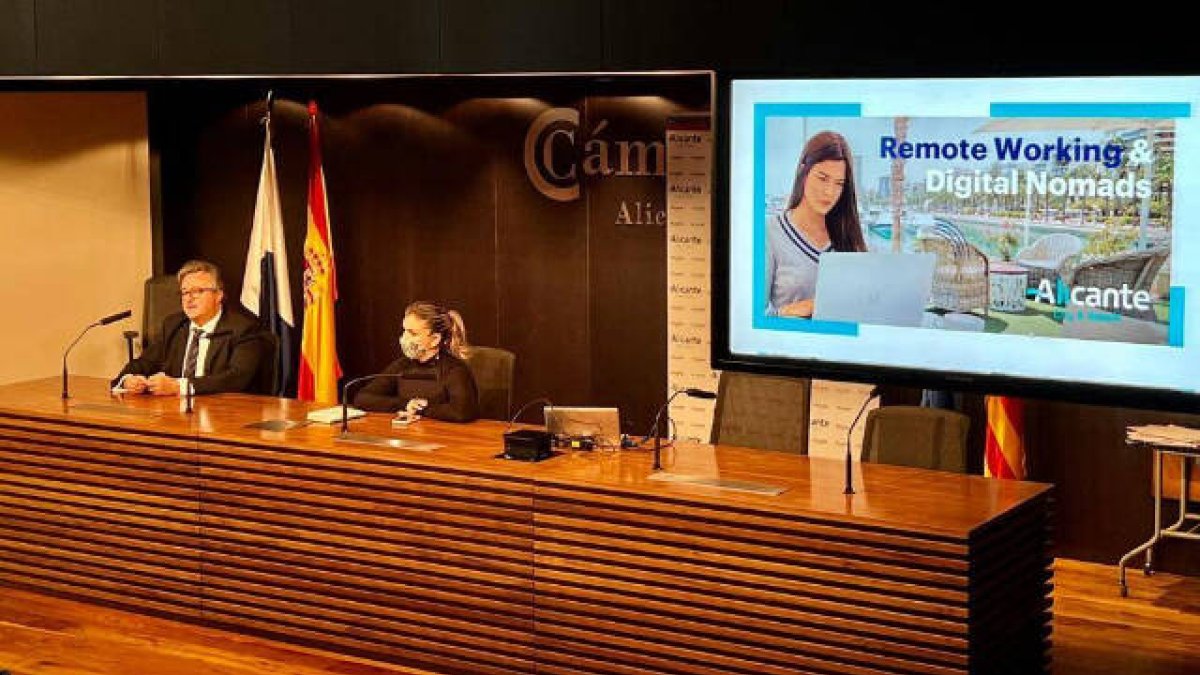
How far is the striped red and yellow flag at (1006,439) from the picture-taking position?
865 cm

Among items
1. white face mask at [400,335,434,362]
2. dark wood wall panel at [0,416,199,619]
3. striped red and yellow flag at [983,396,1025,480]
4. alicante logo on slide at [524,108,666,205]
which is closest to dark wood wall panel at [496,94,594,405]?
alicante logo on slide at [524,108,666,205]

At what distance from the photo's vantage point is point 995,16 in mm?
6953

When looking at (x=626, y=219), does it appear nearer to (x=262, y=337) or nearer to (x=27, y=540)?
(x=262, y=337)

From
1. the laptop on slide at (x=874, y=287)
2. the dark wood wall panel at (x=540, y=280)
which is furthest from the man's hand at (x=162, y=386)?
the laptop on slide at (x=874, y=287)

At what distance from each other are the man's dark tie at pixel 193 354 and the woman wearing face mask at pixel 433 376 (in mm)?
979

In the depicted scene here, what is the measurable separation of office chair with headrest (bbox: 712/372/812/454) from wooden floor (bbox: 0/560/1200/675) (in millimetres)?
1297

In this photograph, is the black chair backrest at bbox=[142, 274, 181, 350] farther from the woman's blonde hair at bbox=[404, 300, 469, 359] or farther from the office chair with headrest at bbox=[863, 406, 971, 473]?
the office chair with headrest at bbox=[863, 406, 971, 473]

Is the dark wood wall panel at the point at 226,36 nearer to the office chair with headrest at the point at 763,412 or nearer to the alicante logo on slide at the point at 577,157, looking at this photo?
the alicante logo on slide at the point at 577,157

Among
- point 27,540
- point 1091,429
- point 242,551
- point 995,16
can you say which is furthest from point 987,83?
point 27,540

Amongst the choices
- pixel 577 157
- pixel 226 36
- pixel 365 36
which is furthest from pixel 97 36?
pixel 577 157

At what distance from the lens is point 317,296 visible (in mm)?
10555

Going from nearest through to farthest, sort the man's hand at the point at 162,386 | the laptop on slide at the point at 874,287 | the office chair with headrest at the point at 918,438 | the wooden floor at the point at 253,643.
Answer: the laptop on slide at the point at 874,287 < the office chair with headrest at the point at 918,438 < the wooden floor at the point at 253,643 < the man's hand at the point at 162,386

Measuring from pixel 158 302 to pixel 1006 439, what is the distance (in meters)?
4.88

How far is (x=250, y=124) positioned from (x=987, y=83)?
5.57m
